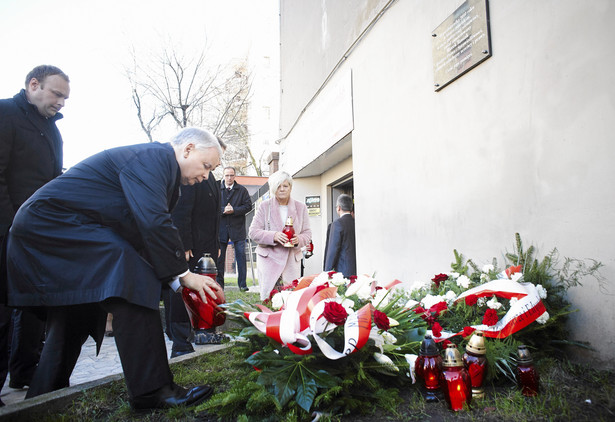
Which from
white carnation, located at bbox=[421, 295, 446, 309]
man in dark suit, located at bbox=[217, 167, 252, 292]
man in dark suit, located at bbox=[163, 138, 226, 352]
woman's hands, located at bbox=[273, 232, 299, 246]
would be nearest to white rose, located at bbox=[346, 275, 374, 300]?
white carnation, located at bbox=[421, 295, 446, 309]

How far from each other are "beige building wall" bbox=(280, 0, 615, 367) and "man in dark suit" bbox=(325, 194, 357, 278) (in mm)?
227

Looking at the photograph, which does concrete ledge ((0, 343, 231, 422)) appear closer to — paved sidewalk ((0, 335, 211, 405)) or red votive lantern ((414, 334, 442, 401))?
paved sidewalk ((0, 335, 211, 405))

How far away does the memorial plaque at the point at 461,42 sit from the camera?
330 centimetres

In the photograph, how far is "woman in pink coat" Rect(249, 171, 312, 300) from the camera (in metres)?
4.77

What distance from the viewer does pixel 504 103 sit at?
3082 millimetres

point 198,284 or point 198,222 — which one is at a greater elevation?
point 198,222

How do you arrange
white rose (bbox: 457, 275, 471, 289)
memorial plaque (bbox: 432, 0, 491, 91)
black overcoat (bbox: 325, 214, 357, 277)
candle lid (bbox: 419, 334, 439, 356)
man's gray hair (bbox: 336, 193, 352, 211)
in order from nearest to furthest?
candle lid (bbox: 419, 334, 439, 356), white rose (bbox: 457, 275, 471, 289), memorial plaque (bbox: 432, 0, 491, 91), black overcoat (bbox: 325, 214, 357, 277), man's gray hair (bbox: 336, 193, 352, 211)

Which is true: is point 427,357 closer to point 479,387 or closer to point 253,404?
point 479,387

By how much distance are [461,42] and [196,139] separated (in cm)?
241

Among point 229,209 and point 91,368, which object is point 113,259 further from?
point 229,209

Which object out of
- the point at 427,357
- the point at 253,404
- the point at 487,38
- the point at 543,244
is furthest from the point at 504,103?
the point at 253,404

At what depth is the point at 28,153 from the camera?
3.21 meters

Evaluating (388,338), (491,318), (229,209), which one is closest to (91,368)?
(388,338)

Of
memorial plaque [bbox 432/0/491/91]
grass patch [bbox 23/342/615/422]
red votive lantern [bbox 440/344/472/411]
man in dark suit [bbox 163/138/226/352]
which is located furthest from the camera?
man in dark suit [bbox 163/138/226/352]
